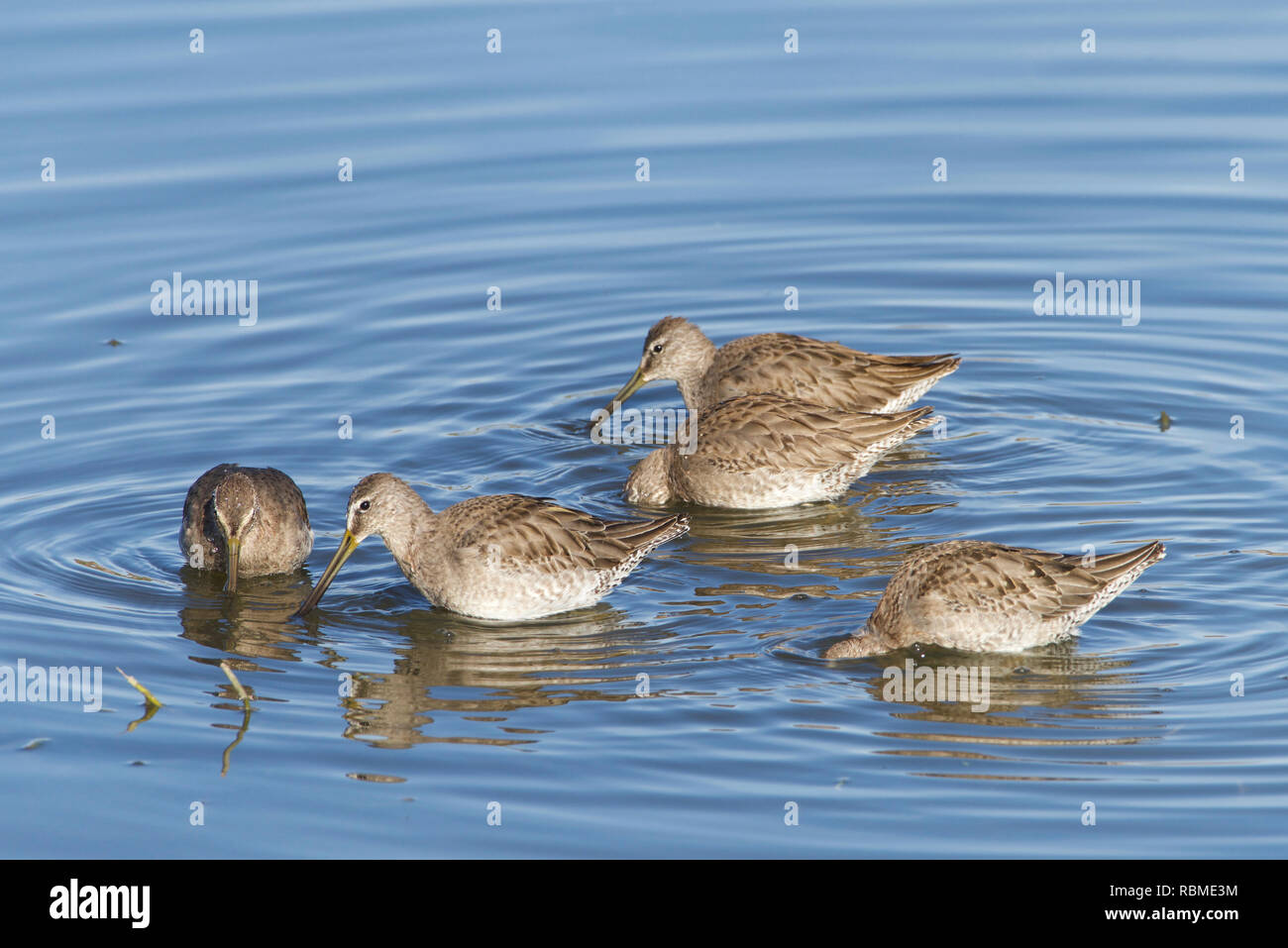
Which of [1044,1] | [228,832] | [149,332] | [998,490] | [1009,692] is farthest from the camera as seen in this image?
[1044,1]

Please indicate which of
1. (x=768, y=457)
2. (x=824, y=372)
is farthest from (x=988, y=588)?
(x=824, y=372)

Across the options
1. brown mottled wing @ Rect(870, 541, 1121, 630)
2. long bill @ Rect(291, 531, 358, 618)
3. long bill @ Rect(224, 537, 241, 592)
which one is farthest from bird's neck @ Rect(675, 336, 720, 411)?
brown mottled wing @ Rect(870, 541, 1121, 630)

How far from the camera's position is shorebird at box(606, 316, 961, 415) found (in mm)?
13758

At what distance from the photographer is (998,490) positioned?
41.0 ft

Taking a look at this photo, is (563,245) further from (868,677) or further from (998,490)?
(868,677)

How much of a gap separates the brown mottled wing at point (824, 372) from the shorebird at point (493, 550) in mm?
2963

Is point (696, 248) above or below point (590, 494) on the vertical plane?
above

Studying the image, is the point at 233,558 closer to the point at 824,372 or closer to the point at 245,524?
the point at 245,524

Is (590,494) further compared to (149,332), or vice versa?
(149,332)

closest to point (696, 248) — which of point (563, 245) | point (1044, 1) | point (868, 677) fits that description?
point (563, 245)

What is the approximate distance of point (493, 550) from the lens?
10719 mm

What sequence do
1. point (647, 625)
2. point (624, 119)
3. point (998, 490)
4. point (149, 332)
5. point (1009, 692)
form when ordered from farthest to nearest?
point (624, 119), point (149, 332), point (998, 490), point (647, 625), point (1009, 692)

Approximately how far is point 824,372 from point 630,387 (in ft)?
4.98

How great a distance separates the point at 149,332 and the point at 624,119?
18.1ft
